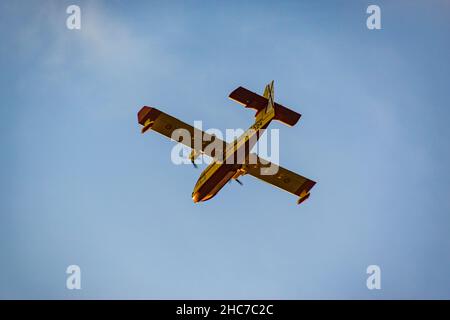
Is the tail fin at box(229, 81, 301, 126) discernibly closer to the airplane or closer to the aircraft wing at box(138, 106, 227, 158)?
the airplane

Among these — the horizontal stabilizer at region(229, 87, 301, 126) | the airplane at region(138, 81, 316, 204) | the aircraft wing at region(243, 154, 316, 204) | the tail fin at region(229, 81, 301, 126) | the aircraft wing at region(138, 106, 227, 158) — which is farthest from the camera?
the aircraft wing at region(243, 154, 316, 204)

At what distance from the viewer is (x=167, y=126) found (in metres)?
53.8

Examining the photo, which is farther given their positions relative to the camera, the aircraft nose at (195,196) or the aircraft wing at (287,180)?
Answer: the aircraft wing at (287,180)

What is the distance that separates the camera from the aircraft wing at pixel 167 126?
5291 centimetres

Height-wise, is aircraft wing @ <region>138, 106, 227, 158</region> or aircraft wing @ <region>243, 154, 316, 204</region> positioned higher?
aircraft wing @ <region>138, 106, 227, 158</region>

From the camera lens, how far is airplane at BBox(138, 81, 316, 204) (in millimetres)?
49750

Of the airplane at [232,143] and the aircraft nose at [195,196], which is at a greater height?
the airplane at [232,143]

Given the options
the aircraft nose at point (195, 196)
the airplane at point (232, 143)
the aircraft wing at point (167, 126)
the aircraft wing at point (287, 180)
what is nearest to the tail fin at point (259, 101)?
the airplane at point (232, 143)

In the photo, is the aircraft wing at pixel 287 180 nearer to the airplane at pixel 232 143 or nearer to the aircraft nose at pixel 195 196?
the airplane at pixel 232 143

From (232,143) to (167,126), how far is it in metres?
5.39

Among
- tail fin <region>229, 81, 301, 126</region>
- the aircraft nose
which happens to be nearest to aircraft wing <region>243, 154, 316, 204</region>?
the aircraft nose
